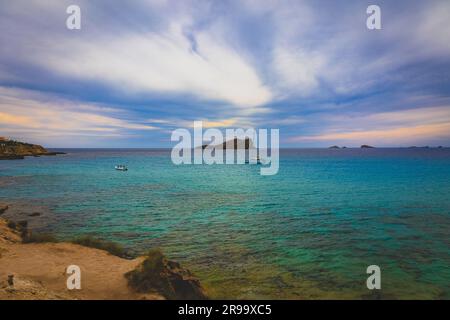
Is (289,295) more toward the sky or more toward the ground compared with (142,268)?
more toward the ground

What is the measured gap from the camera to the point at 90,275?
14.9m

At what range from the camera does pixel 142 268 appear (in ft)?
46.5

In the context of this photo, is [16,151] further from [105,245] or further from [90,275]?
[90,275]

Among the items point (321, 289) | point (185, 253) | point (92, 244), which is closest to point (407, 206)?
point (321, 289)

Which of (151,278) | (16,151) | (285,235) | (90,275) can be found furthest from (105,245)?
(16,151)

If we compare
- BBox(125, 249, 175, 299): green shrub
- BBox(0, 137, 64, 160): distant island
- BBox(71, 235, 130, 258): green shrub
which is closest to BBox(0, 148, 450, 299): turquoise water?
BBox(71, 235, 130, 258): green shrub

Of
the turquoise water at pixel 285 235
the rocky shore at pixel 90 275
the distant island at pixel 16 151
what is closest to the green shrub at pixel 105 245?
the rocky shore at pixel 90 275

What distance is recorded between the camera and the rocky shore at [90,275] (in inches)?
484

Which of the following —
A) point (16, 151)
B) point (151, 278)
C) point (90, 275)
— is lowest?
point (90, 275)

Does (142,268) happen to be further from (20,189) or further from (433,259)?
(20,189)

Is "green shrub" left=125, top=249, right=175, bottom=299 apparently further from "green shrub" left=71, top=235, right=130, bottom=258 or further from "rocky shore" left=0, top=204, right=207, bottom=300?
"green shrub" left=71, top=235, right=130, bottom=258

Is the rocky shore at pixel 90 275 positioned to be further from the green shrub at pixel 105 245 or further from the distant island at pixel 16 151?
the distant island at pixel 16 151
